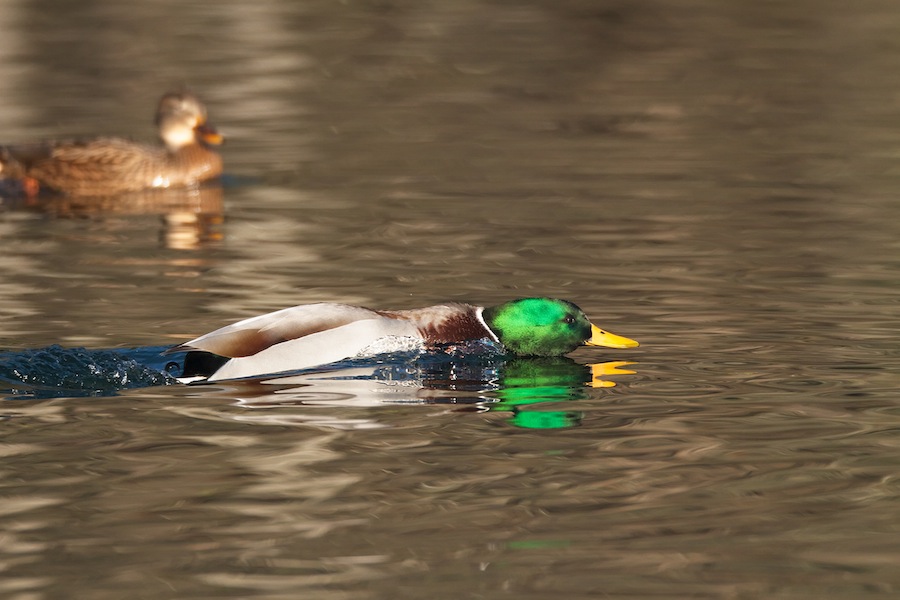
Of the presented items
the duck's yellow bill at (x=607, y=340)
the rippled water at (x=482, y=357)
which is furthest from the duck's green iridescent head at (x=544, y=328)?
the rippled water at (x=482, y=357)

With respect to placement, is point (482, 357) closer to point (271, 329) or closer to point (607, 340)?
point (607, 340)

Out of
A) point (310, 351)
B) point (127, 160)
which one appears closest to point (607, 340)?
point (310, 351)

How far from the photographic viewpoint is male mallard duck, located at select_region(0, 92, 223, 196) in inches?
619

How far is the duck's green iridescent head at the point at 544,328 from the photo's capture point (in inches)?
349

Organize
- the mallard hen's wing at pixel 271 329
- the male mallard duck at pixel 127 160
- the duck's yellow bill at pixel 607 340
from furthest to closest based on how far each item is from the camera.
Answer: the male mallard duck at pixel 127 160 < the duck's yellow bill at pixel 607 340 < the mallard hen's wing at pixel 271 329

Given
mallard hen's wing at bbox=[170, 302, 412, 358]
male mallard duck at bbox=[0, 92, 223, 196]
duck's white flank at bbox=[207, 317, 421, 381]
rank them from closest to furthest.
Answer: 1. mallard hen's wing at bbox=[170, 302, 412, 358]
2. duck's white flank at bbox=[207, 317, 421, 381]
3. male mallard duck at bbox=[0, 92, 223, 196]

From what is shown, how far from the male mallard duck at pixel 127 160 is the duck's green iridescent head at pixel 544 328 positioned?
7.82 metres

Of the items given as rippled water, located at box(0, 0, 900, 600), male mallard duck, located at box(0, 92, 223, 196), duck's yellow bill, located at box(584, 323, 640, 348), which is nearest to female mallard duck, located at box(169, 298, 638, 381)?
duck's yellow bill, located at box(584, 323, 640, 348)

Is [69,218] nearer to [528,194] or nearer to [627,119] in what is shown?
[528,194]

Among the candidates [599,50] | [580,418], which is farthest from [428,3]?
[580,418]

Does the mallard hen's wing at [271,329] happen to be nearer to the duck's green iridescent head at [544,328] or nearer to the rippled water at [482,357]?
the rippled water at [482,357]

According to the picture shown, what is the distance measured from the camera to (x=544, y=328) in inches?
352

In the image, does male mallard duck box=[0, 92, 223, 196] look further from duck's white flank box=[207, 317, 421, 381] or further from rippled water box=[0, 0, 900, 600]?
duck's white flank box=[207, 317, 421, 381]

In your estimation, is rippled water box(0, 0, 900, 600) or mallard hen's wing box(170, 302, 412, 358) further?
mallard hen's wing box(170, 302, 412, 358)
